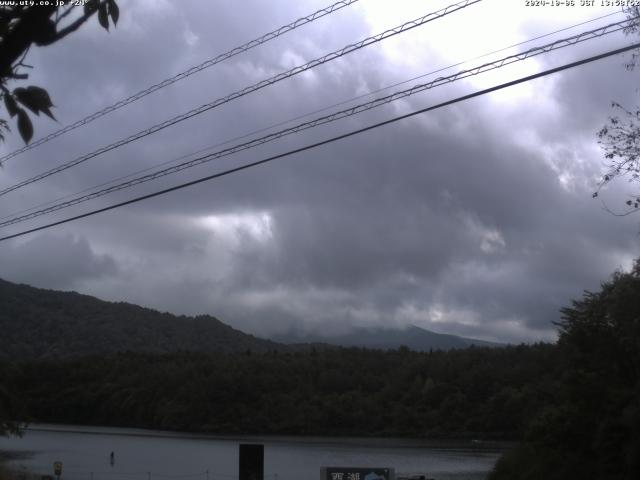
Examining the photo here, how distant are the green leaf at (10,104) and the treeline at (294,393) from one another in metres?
87.2

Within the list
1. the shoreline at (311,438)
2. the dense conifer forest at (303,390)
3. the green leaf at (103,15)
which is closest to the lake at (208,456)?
the shoreline at (311,438)

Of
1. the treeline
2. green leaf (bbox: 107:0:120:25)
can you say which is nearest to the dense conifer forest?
the treeline

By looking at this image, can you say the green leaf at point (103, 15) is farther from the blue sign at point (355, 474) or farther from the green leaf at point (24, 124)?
the blue sign at point (355, 474)

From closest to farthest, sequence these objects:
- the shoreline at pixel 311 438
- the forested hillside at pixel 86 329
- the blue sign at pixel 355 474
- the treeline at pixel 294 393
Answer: the blue sign at pixel 355 474 → the shoreline at pixel 311 438 → the treeline at pixel 294 393 → the forested hillside at pixel 86 329

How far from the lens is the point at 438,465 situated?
5688 cm

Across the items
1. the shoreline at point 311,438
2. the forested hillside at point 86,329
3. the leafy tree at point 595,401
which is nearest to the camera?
the leafy tree at point 595,401

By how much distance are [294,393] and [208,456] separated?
4164 centimetres

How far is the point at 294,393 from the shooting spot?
4200 inches

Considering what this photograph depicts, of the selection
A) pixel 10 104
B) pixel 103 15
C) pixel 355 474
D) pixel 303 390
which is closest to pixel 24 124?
pixel 10 104

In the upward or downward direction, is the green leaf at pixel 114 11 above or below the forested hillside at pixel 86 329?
below

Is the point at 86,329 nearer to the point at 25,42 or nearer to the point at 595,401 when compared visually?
the point at 595,401

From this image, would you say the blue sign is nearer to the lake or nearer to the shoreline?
the lake

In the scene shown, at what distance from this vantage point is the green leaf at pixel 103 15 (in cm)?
450

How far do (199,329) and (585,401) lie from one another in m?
148
